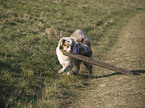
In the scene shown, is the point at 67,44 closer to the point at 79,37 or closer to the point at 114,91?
the point at 79,37

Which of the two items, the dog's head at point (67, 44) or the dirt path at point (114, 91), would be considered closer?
the dirt path at point (114, 91)

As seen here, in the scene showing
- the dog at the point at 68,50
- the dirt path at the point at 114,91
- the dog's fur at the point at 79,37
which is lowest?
the dirt path at the point at 114,91

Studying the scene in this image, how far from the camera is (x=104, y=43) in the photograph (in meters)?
10.4

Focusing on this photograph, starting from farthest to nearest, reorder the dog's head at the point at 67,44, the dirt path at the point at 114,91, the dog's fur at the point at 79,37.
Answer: the dog's fur at the point at 79,37 < the dog's head at the point at 67,44 < the dirt path at the point at 114,91

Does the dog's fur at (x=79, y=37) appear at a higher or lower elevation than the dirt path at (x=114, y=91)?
higher

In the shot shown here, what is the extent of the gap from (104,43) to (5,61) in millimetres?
A: 7192

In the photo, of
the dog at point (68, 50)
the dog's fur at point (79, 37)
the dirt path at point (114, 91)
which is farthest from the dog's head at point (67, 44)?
the dirt path at point (114, 91)

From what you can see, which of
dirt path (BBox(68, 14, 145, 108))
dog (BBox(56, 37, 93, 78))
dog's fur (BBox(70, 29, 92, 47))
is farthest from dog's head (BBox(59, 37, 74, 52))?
dirt path (BBox(68, 14, 145, 108))

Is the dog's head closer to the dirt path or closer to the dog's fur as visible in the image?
the dog's fur

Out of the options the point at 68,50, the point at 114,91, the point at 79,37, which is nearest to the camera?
the point at 114,91

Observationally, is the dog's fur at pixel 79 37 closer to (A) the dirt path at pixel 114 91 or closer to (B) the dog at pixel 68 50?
(B) the dog at pixel 68 50

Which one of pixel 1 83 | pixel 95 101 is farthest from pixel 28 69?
pixel 95 101

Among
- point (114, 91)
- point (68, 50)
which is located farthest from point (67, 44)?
point (114, 91)

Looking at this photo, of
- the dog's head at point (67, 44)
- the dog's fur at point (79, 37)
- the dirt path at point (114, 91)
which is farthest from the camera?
the dog's fur at point (79, 37)
